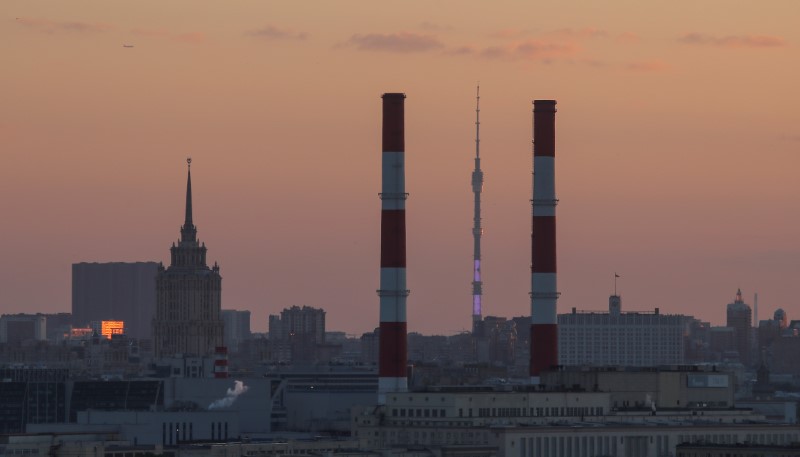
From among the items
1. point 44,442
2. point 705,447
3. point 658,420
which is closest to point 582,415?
point 658,420

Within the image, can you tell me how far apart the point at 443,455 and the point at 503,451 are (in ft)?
10.6

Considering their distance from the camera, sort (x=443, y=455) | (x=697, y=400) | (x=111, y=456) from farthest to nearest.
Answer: (x=697, y=400)
(x=111, y=456)
(x=443, y=455)

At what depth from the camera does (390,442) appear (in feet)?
606

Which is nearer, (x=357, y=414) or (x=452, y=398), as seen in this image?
(x=452, y=398)

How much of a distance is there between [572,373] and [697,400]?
821 cm

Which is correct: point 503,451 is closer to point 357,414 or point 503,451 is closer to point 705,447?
point 705,447

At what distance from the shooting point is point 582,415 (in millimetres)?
184875

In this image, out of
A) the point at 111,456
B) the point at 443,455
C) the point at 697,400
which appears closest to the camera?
the point at 443,455

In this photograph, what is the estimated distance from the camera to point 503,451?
16900cm

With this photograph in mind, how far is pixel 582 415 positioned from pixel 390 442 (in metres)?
10.9

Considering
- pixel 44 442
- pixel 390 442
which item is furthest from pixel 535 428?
pixel 44 442

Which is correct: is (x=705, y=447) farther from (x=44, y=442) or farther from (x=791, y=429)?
(x=44, y=442)

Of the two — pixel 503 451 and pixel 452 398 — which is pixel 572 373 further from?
pixel 503 451

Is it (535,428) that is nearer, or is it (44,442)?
(535,428)
